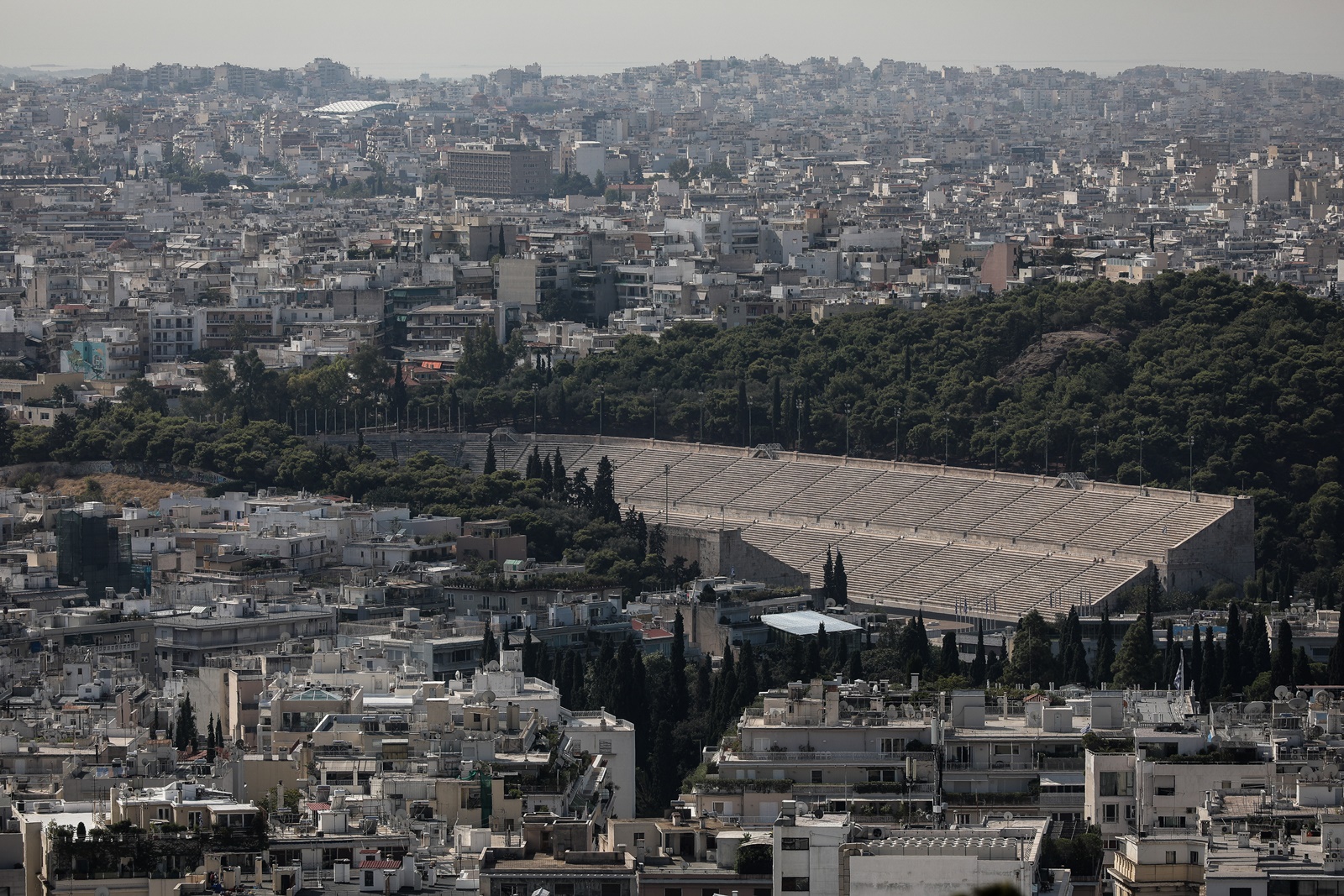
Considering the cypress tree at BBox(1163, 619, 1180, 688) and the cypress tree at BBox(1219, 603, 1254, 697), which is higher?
the cypress tree at BBox(1219, 603, 1254, 697)

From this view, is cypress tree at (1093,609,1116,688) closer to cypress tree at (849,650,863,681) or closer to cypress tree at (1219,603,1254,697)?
cypress tree at (1219,603,1254,697)

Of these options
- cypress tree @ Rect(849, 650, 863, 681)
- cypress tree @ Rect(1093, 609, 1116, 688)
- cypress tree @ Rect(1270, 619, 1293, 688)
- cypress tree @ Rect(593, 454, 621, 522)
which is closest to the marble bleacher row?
cypress tree @ Rect(593, 454, 621, 522)

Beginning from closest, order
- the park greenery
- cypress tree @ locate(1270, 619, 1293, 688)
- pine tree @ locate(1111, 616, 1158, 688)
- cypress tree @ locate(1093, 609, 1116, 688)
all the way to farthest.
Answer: cypress tree @ locate(1270, 619, 1293, 688), pine tree @ locate(1111, 616, 1158, 688), cypress tree @ locate(1093, 609, 1116, 688), the park greenery

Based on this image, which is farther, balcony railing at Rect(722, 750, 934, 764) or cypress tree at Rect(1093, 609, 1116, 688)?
cypress tree at Rect(1093, 609, 1116, 688)

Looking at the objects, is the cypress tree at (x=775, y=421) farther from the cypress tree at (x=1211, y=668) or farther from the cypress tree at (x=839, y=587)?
the cypress tree at (x=1211, y=668)

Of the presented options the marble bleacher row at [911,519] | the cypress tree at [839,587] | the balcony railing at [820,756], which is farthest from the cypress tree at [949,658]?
the balcony railing at [820,756]

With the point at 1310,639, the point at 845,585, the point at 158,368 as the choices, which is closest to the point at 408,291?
the point at 158,368

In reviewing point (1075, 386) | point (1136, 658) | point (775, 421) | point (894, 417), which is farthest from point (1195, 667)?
point (775, 421)
